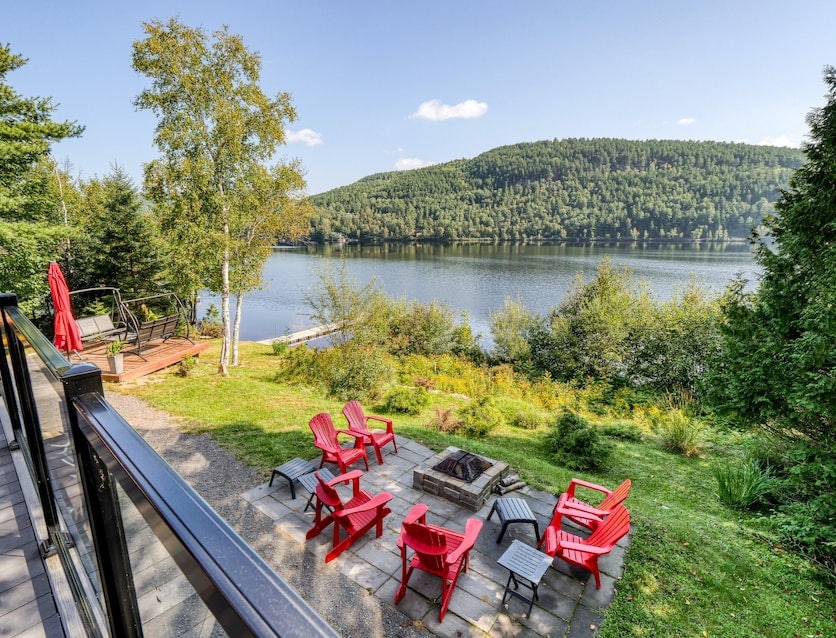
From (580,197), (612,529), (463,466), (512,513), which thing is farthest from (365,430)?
(580,197)

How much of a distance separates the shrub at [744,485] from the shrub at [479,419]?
4.53m

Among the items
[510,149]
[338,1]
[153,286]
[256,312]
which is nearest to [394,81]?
[338,1]

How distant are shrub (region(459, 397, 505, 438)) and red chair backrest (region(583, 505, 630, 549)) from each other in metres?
5.07

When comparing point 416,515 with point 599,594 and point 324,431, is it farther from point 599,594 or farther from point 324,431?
point 324,431

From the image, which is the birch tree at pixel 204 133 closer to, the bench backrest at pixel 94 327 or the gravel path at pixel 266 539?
the bench backrest at pixel 94 327

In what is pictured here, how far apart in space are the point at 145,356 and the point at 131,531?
12.1 metres

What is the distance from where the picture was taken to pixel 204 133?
34.4 feet

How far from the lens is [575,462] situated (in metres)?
8.19

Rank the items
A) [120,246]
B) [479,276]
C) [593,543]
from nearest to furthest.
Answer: [593,543], [120,246], [479,276]

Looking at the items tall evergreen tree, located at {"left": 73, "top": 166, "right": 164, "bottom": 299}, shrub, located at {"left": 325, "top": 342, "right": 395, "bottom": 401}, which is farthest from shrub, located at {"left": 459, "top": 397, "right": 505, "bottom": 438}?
tall evergreen tree, located at {"left": 73, "top": 166, "right": 164, "bottom": 299}

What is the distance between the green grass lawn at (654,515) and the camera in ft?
14.1

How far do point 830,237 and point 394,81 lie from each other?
3171 cm

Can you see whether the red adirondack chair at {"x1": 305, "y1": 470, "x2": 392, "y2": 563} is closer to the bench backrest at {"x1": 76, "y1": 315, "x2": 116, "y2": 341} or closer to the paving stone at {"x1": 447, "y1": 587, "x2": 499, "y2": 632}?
the paving stone at {"x1": 447, "y1": 587, "x2": 499, "y2": 632}

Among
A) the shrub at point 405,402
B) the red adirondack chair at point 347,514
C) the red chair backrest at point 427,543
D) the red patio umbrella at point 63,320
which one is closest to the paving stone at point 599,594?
the red chair backrest at point 427,543
